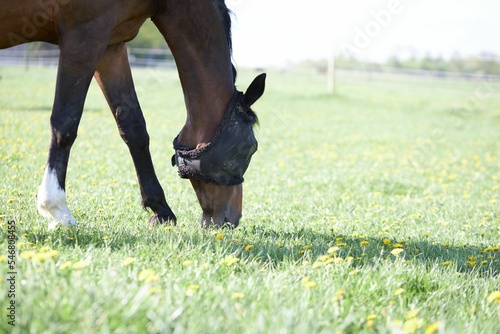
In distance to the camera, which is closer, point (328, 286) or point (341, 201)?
point (328, 286)

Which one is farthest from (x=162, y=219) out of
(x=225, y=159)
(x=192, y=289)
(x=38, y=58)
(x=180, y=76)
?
(x=38, y=58)

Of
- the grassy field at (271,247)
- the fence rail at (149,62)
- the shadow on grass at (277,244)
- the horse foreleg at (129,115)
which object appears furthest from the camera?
the fence rail at (149,62)

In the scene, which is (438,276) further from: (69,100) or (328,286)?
(69,100)

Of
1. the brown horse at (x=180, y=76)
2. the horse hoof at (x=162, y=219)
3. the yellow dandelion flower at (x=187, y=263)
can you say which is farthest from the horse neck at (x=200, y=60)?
the yellow dandelion flower at (x=187, y=263)

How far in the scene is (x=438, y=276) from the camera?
2838 millimetres

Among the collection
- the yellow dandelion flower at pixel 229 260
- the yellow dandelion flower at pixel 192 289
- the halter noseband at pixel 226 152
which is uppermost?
the halter noseband at pixel 226 152

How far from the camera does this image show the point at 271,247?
328cm

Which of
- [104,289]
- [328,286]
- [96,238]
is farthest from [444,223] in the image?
[104,289]

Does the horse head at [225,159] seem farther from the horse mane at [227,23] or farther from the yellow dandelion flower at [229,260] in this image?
the yellow dandelion flower at [229,260]

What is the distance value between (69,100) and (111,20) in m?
0.54

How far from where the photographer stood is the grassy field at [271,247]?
1854 mm

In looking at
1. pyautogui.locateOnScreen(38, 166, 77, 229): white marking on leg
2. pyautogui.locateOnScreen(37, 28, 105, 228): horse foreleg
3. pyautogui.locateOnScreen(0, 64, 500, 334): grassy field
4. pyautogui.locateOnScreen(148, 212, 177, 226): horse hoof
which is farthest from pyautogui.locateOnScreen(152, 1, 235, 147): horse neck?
pyautogui.locateOnScreen(38, 166, 77, 229): white marking on leg

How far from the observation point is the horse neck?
3609 millimetres

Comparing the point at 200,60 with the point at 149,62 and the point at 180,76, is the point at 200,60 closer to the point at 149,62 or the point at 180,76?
the point at 180,76
